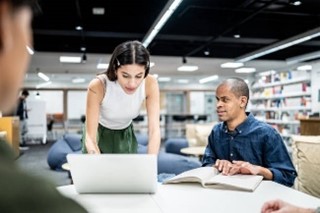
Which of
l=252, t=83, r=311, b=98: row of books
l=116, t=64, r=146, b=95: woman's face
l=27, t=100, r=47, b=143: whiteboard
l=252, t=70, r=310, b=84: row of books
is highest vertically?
l=252, t=70, r=310, b=84: row of books

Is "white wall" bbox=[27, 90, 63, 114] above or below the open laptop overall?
above

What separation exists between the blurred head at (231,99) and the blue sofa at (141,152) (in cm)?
181

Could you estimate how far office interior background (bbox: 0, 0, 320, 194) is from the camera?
6977 mm

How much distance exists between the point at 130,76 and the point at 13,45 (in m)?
1.46

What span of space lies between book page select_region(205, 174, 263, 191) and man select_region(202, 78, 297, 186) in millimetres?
88

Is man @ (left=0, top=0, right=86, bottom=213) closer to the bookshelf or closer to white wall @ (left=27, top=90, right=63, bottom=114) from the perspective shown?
the bookshelf

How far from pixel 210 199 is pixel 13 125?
6487 mm

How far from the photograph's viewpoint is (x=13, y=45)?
1.13 feet

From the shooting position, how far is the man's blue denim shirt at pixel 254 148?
1901mm

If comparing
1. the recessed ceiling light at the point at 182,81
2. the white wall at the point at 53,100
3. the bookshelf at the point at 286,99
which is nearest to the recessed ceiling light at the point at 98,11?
the bookshelf at the point at 286,99

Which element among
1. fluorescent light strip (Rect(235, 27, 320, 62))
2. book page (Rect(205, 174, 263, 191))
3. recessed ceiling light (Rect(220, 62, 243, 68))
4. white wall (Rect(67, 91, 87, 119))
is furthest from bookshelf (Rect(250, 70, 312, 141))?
white wall (Rect(67, 91, 87, 119))

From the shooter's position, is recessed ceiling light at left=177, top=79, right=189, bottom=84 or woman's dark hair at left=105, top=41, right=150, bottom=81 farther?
recessed ceiling light at left=177, top=79, right=189, bottom=84

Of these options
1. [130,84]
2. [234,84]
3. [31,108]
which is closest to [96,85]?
[130,84]

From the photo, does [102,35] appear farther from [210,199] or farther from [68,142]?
[210,199]
